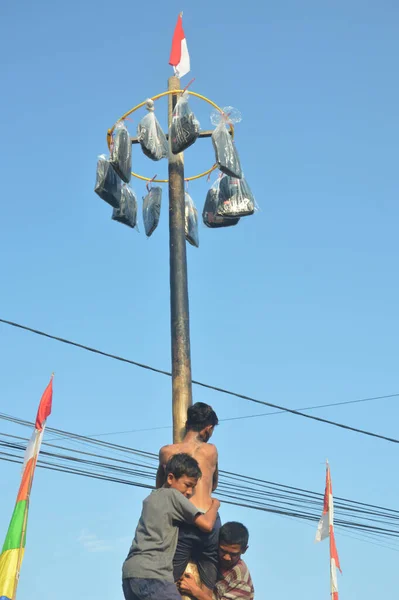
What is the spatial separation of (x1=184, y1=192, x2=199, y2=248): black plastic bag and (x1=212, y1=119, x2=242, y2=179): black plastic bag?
0.95 meters

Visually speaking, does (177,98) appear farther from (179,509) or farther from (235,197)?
(179,509)

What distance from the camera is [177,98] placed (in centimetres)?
832

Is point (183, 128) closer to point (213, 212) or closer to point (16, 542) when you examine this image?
point (213, 212)

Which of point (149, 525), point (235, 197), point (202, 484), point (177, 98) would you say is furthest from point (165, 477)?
point (177, 98)

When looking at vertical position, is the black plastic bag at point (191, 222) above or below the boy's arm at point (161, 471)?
above

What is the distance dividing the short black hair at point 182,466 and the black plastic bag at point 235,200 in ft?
11.4

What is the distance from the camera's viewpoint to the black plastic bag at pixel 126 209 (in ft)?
28.5

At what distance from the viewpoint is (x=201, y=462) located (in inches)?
240

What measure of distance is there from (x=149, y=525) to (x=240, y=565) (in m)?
1.21

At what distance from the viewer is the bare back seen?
19.7 feet

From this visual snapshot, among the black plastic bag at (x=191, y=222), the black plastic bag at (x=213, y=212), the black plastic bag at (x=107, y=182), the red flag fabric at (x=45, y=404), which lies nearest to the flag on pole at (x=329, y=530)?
the red flag fabric at (x=45, y=404)

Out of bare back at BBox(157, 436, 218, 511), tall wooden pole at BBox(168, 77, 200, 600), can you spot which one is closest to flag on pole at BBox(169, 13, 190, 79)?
tall wooden pole at BBox(168, 77, 200, 600)

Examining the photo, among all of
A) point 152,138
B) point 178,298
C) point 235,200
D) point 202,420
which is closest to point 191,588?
point 202,420

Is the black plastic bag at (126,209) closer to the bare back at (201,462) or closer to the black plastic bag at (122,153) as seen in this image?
the black plastic bag at (122,153)
